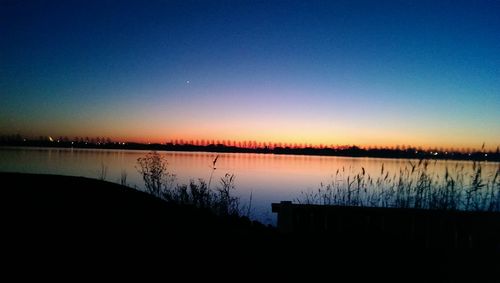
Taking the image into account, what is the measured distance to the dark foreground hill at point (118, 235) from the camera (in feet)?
6.92

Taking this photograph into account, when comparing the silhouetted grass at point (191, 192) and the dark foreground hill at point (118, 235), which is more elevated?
the dark foreground hill at point (118, 235)

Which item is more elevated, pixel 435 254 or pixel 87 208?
pixel 87 208

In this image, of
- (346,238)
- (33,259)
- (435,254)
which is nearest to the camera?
(33,259)

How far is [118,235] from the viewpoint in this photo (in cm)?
234

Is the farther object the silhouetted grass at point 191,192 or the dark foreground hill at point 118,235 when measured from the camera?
the silhouetted grass at point 191,192

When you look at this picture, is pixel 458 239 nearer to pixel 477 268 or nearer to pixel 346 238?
pixel 477 268

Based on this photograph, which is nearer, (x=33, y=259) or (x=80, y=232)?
(x=33, y=259)

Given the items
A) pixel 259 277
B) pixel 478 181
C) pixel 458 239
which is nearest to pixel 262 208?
pixel 478 181

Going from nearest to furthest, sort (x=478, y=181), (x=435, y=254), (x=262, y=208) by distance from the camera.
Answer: (x=435, y=254) → (x=478, y=181) → (x=262, y=208)

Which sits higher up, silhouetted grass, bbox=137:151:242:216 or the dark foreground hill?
the dark foreground hill

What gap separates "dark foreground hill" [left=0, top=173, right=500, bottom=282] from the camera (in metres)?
2.11

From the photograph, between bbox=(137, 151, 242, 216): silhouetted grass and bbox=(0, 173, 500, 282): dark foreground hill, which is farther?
bbox=(137, 151, 242, 216): silhouetted grass

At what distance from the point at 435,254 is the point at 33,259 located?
16.9ft

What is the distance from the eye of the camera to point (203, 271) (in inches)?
93.6
